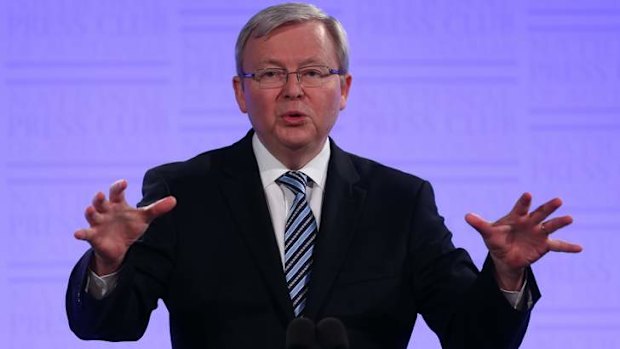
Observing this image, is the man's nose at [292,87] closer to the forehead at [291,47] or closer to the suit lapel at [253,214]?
the forehead at [291,47]

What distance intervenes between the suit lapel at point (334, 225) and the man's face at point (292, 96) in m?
0.10

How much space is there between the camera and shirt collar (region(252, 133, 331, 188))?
8.70 ft

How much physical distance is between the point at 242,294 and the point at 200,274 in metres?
0.11

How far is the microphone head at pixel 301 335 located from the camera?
1.68 m

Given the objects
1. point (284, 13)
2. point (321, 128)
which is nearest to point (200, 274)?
point (321, 128)

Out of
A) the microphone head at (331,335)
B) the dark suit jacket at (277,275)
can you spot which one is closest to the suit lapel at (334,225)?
the dark suit jacket at (277,275)

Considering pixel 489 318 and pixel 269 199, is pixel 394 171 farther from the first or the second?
pixel 489 318

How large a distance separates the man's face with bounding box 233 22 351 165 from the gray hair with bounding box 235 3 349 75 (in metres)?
0.02

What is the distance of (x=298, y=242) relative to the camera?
253 cm

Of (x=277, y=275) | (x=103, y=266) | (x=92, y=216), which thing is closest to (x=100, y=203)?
(x=92, y=216)

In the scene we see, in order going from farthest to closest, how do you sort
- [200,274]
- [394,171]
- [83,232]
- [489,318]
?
[394,171]
[200,274]
[489,318]
[83,232]

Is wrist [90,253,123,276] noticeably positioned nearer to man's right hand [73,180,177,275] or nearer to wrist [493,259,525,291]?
Result: man's right hand [73,180,177,275]

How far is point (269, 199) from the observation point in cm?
263

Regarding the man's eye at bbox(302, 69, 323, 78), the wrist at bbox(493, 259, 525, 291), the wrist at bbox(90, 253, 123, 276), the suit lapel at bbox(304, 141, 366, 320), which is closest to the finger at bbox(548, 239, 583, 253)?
the wrist at bbox(493, 259, 525, 291)
